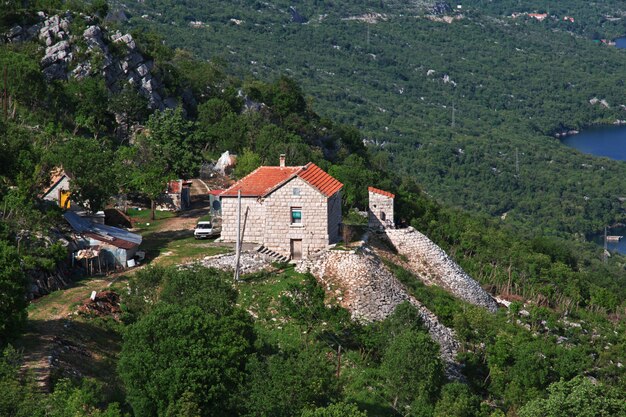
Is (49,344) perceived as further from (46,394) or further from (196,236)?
(196,236)

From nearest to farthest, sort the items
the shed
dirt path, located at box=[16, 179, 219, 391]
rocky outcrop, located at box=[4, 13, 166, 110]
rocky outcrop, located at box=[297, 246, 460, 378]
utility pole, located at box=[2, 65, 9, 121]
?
dirt path, located at box=[16, 179, 219, 391] → rocky outcrop, located at box=[297, 246, 460, 378] → the shed → utility pole, located at box=[2, 65, 9, 121] → rocky outcrop, located at box=[4, 13, 166, 110]

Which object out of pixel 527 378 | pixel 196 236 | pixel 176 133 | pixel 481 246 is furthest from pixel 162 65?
pixel 527 378

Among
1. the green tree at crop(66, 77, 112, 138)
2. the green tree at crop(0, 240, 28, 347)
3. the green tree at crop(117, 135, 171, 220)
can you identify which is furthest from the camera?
the green tree at crop(66, 77, 112, 138)

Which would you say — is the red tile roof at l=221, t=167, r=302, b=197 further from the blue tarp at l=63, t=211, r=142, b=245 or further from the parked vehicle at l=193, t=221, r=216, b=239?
the blue tarp at l=63, t=211, r=142, b=245

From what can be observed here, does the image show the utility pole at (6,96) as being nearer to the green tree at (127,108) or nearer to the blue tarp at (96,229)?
the green tree at (127,108)

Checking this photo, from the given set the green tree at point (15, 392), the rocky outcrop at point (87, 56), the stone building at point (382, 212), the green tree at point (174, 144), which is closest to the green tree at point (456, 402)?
the green tree at point (15, 392)

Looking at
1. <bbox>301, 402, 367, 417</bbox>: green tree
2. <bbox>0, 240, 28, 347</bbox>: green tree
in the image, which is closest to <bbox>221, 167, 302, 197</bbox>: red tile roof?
<bbox>0, 240, 28, 347</bbox>: green tree

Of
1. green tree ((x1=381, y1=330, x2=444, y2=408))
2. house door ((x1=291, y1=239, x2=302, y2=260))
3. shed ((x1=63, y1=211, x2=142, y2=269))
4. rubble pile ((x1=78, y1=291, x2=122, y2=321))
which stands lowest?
green tree ((x1=381, y1=330, x2=444, y2=408))

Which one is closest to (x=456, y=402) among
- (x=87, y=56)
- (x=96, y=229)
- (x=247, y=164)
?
(x=96, y=229)
